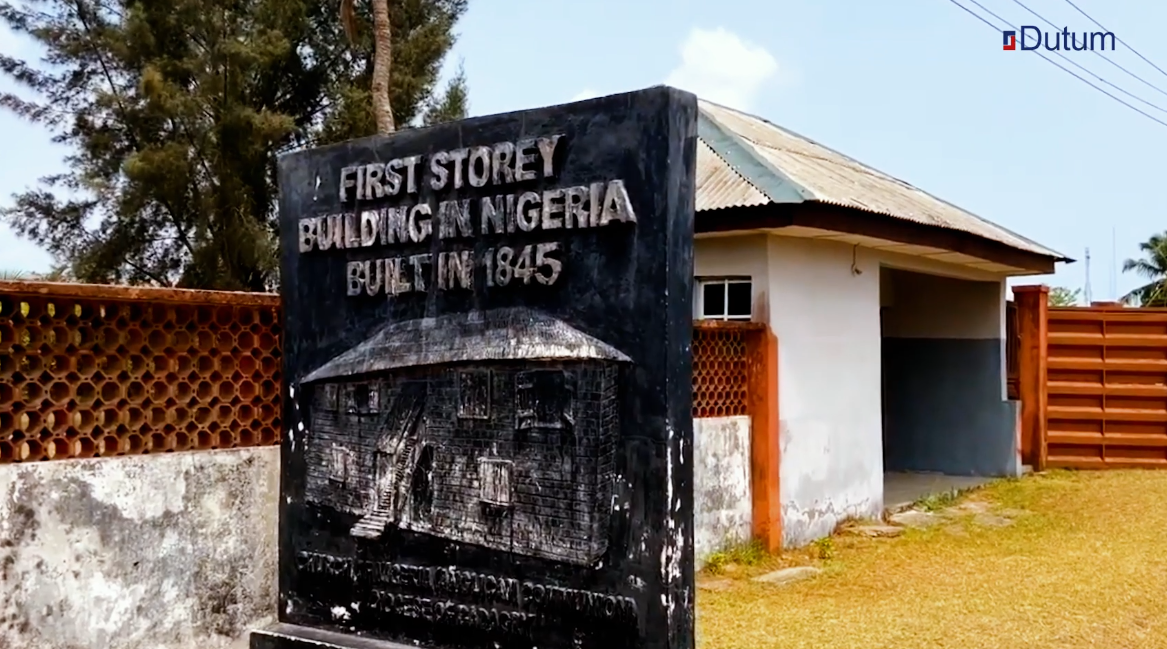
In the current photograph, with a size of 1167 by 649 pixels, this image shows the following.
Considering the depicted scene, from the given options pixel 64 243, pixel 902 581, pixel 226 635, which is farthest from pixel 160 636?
pixel 64 243

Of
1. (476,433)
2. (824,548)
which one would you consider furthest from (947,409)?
(476,433)

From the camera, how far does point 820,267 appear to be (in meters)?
8.63

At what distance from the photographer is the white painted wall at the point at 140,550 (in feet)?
13.5

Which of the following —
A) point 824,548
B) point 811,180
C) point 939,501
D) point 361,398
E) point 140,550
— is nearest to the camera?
point 361,398

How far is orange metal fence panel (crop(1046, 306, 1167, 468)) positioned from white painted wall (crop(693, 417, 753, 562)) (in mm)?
6217

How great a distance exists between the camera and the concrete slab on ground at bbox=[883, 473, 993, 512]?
10406 mm

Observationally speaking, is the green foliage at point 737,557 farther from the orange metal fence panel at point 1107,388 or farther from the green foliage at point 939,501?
the orange metal fence panel at point 1107,388

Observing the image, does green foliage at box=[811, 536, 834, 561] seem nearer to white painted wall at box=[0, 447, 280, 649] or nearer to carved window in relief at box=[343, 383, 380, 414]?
white painted wall at box=[0, 447, 280, 649]

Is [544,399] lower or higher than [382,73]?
lower

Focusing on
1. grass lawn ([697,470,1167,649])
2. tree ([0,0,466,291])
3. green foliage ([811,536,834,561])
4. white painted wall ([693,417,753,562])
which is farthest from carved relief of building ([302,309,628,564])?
tree ([0,0,466,291])

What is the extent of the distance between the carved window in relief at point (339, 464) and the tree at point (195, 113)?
14.5 m

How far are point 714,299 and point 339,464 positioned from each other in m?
5.28

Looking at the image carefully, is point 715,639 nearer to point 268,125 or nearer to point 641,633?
point 641,633

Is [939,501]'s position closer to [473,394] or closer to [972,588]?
[972,588]
